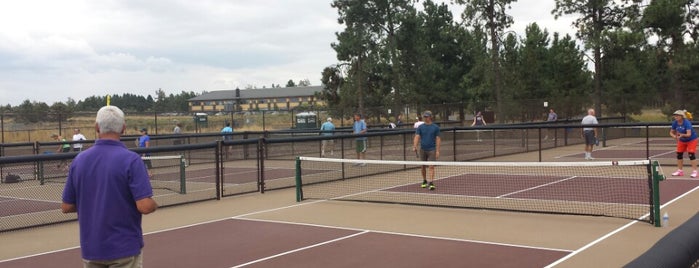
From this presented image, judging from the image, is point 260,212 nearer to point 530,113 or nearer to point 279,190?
point 279,190

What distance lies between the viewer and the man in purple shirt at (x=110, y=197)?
4188 millimetres

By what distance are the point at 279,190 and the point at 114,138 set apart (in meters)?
11.4

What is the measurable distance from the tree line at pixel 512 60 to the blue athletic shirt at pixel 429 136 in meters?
28.1

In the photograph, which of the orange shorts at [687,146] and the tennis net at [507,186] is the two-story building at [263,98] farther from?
the orange shorts at [687,146]

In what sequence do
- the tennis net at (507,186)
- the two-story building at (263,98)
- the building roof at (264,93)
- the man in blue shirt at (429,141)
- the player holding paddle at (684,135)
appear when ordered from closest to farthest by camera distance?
the tennis net at (507,186) < the man in blue shirt at (429,141) < the player holding paddle at (684,135) < the two-story building at (263,98) < the building roof at (264,93)

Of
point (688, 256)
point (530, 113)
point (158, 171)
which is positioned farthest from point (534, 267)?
point (530, 113)

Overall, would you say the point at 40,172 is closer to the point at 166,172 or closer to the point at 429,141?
the point at 166,172

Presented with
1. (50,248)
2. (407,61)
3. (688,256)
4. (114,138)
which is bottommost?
(50,248)

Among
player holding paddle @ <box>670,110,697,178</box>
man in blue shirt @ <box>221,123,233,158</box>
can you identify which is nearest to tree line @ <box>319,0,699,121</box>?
man in blue shirt @ <box>221,123,233,158</box>

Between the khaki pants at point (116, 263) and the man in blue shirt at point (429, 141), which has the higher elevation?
the man in blue shirt at point (429, 141)

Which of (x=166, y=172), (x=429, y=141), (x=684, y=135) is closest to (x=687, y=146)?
(x=684, y=135)

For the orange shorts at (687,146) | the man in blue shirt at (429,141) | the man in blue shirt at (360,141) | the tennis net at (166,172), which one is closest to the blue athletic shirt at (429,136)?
the man in blue shirt at (429,141)

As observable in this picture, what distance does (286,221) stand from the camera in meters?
11.0

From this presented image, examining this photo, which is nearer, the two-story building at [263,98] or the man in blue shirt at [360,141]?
the man in blue shirt at [360,141]
